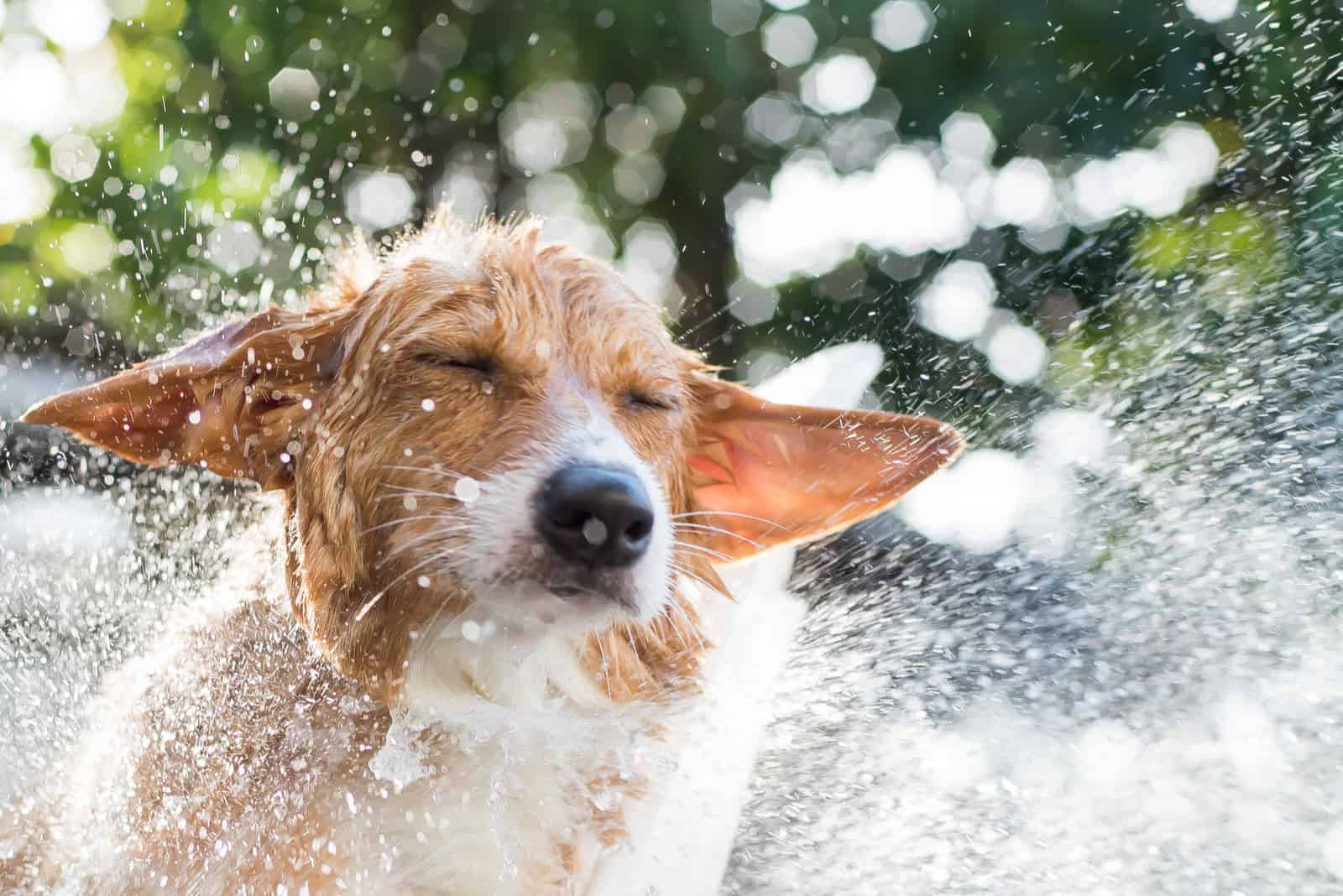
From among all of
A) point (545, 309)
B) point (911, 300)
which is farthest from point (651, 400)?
point (911, 300)

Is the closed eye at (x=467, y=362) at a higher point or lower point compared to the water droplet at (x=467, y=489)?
higher

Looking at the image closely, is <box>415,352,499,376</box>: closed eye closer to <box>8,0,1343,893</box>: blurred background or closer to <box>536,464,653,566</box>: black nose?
<box>536,464,653,566</box>: black nose

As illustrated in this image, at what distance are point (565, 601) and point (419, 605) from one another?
48 cm

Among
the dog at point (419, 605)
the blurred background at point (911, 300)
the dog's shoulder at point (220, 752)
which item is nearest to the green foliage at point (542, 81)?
the blurred background at point (911, 300)

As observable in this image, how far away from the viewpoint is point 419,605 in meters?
3.03

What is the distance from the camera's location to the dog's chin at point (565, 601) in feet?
9.10

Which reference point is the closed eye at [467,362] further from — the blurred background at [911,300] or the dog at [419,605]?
the blurred background at [911,300]

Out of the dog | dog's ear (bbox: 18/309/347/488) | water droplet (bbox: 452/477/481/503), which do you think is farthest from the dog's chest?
dog's ear (bbox: 18/309/347/488)

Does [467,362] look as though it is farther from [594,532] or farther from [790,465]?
[790,465]

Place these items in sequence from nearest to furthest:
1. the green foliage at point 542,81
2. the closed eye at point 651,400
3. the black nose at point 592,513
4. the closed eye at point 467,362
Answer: the black nose at point 592,513 → the closed eye at point 467,362 → the closed eye at point 651,400 → the green foliage at point 542,81

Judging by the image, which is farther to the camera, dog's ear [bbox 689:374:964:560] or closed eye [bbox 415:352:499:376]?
dog's ear [bbox 689:374:964:560]

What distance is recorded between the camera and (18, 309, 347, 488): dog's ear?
3.01 metres

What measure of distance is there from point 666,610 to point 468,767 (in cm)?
72

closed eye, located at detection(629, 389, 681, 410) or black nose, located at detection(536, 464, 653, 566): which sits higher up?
closed eye, located at detection(629, 389, 681, 410)
